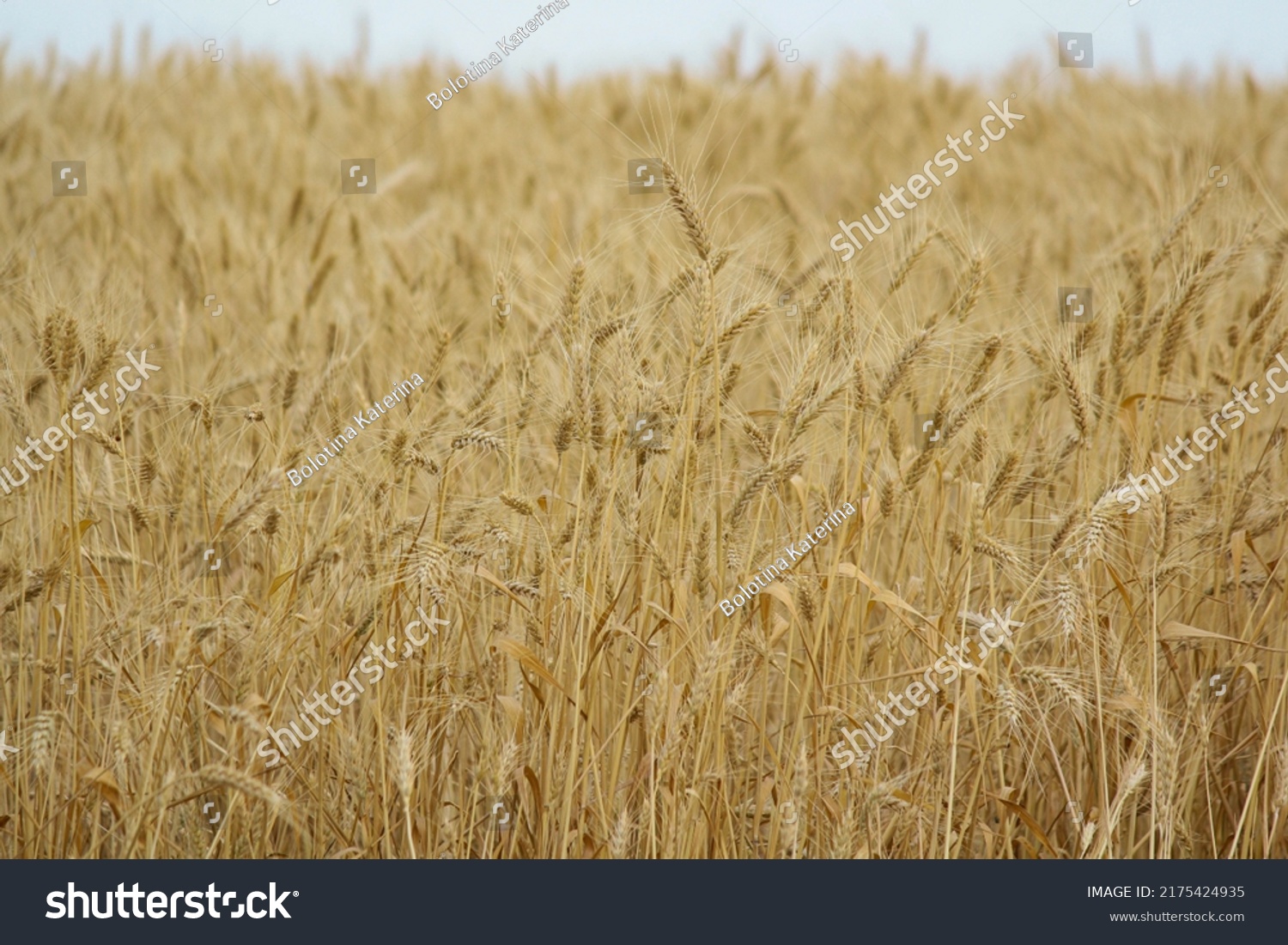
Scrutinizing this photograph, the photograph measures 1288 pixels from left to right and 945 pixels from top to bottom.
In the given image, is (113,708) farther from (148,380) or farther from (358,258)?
(358,258)

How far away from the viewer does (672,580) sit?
1.84 m

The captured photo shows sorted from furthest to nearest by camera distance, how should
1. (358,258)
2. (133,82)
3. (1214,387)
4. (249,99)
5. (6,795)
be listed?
(249,99), (133,82), (358,258), (1214,387), (6,795)

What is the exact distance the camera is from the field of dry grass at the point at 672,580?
183cm

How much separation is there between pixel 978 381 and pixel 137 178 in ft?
10.9

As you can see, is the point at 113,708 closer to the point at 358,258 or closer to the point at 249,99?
the point at 358,258

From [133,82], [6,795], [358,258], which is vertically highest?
[133,82]

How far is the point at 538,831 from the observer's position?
1.84m

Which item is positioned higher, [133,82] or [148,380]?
[133,82]

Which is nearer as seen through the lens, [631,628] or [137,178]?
[631,628]

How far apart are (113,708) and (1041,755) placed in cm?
178

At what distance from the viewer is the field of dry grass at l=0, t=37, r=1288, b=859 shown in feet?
5.99
